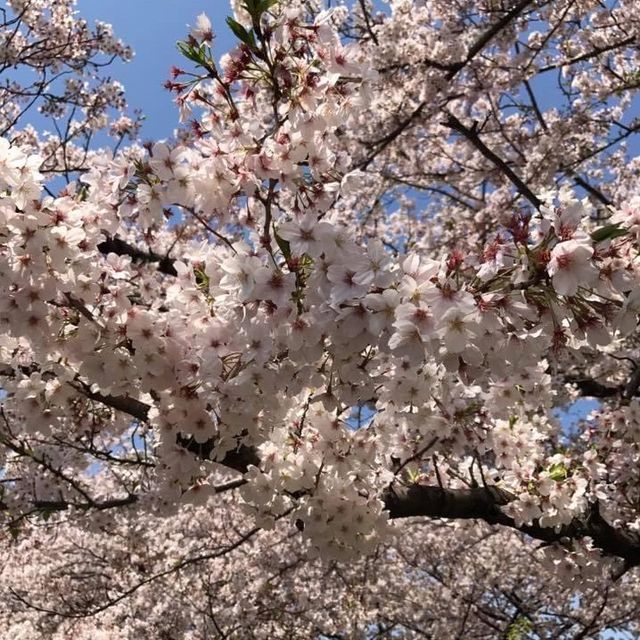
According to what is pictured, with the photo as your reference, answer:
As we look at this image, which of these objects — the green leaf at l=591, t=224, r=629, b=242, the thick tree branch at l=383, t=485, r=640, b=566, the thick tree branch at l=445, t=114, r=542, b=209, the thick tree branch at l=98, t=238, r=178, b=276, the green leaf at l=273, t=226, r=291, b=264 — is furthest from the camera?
the thick tree branch at l=445, t=114, r=542, b=209

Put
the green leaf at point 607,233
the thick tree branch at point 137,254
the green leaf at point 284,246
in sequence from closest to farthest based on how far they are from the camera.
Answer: the green leaf at point 607,233
the green leaf at point 284,246
the thick tree branch at point 137,254

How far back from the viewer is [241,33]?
1.98 meters

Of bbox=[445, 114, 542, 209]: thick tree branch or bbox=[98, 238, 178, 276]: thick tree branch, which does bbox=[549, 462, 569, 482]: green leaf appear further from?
bbox=[445, 114, 542, 209]: thick tree branch

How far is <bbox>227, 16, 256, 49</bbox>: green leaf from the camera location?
1.95 m

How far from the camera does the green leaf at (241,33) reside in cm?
195

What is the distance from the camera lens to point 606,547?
401 cm

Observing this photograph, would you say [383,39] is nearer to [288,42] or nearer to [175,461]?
[288,42]

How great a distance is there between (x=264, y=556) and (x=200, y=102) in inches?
283

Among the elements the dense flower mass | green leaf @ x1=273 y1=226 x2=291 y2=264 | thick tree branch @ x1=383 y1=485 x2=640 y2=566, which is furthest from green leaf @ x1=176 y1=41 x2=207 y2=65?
thick tree branch @ x1=383 y1=485 x2=640 y2=566

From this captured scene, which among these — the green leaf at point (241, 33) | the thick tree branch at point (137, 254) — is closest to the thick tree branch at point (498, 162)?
the thick tree branch at point (137, 254)

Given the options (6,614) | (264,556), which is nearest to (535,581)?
(264,556)

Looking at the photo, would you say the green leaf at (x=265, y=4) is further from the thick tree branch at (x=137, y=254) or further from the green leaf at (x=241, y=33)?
the thick tree branch at (x=137, y=254)

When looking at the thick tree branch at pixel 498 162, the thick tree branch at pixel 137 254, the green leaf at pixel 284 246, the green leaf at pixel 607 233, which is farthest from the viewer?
the thick tree branch at pixel 498 162

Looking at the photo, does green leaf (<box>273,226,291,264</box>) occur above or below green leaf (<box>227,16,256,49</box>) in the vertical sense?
below
